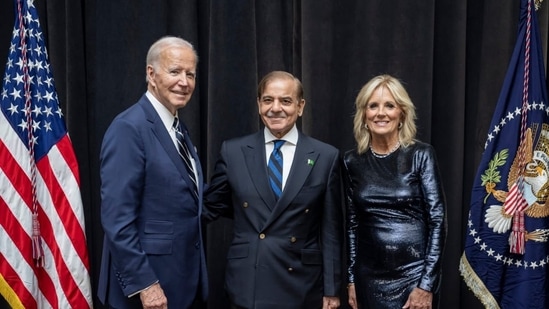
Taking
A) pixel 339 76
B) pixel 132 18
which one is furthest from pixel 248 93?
pixel 132 18

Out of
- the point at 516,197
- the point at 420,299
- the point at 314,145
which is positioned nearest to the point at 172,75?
the point at 314,145

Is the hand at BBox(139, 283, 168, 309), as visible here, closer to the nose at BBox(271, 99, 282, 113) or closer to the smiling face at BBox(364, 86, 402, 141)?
the nose at BBox(271, 99, 282, 113)

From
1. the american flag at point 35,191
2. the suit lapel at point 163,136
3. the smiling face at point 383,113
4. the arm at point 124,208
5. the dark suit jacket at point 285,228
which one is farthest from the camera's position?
the american flag at point 35,191

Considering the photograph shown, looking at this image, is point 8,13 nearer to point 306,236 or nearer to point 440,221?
point 306,236

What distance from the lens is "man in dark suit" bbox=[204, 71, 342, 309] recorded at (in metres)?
2.13

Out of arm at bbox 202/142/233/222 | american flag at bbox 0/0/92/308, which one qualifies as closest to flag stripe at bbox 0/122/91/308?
american flag at bbox 0/0/92/308

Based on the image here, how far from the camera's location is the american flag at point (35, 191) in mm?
2436

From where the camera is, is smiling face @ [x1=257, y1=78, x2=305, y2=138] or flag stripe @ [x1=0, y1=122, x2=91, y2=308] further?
flag stripe @ [x1=0, y1=122, x2=91, y2=308]

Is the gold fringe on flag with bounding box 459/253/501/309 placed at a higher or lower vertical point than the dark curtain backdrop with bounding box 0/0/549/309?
lower

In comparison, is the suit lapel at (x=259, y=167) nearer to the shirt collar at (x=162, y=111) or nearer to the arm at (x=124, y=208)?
the shirt collar at (x=162, y=111)

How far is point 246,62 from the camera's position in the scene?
3018 millimetres

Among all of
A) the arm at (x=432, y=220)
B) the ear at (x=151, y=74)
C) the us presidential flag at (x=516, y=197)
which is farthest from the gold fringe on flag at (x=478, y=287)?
the ear at (x=151, y=74)

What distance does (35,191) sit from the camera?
247 centimetres

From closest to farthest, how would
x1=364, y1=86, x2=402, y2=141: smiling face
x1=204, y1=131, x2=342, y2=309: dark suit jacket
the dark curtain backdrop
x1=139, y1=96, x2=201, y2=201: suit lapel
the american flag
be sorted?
x1=139, y1=96, x2=201, y2=201: suit lapel, x1=204, y1=131, x2=342, y2=309: dark suit jacket, x1=364, y1=86, x2=402, y2=141: smiling face, the american flag, the dark curtain backdrop
